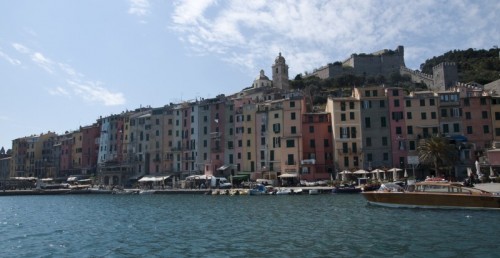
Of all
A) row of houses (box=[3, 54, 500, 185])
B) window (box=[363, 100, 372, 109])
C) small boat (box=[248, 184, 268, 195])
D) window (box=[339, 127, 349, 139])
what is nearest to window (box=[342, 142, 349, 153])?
row of houses (box=[3, 54, 500, 185])

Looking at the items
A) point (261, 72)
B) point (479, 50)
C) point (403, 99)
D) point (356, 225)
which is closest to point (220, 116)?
point (403, 99)

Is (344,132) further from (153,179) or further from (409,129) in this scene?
(153,179)

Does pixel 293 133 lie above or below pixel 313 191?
above

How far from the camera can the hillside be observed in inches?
4499

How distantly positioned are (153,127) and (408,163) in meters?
49.7

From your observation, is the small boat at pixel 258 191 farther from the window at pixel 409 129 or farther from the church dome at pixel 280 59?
the church dome at pixel 280 59

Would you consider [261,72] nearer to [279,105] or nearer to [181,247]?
[279,105]

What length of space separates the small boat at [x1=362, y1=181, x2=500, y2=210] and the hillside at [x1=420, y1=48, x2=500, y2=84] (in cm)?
8944

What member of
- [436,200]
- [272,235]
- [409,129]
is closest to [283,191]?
[409,129]

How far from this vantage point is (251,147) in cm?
7706

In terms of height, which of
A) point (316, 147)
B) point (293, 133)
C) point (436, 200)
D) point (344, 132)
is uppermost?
point (293, 133)

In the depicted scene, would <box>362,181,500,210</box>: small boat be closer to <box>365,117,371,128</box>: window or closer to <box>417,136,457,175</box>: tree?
<box>417,136,457,175</box>: tree

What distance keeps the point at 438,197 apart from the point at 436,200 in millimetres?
303

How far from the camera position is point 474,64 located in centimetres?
13300
